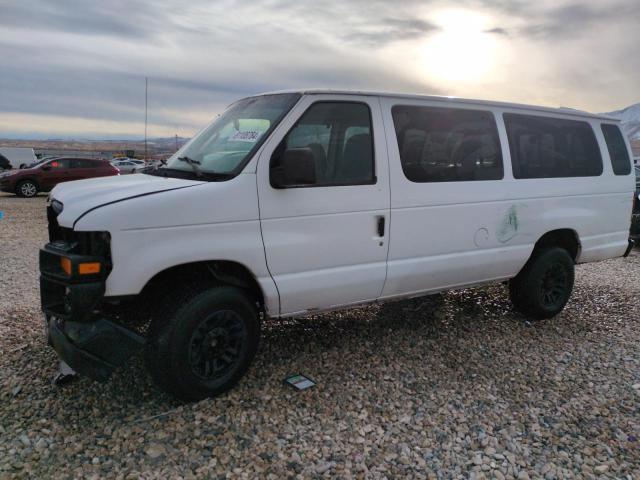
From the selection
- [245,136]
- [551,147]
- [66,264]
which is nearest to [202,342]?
[66,264]

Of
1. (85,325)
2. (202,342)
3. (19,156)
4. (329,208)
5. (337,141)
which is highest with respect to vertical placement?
(19,156)

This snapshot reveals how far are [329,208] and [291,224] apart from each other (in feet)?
1.06

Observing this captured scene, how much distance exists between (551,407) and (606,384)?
2.36 feet

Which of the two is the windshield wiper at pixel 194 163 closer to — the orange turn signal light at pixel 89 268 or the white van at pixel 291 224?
the white van at pixel 291 224

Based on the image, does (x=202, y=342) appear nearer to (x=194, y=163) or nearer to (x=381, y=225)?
(x=194, y=163)

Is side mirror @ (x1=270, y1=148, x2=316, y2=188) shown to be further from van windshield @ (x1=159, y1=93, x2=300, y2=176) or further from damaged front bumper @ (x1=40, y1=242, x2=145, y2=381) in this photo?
damaged front bumper @ (x1=40, y1=242, x2=145, y2=381)

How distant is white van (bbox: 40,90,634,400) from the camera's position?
10.5 ft

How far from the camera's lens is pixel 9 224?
1186cm

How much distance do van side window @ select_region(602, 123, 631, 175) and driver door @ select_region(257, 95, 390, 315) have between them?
3113 mm

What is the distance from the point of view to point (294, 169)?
343 cm

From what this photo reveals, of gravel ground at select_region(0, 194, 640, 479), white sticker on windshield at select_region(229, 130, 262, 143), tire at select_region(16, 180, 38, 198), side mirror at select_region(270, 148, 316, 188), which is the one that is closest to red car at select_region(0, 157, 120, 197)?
tire at select_region(16, 180, 38, 198)

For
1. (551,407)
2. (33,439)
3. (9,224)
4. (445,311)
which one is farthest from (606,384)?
(9,224)

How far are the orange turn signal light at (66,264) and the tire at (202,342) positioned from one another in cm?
60

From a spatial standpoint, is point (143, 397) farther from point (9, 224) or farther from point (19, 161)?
point (19, 161)
